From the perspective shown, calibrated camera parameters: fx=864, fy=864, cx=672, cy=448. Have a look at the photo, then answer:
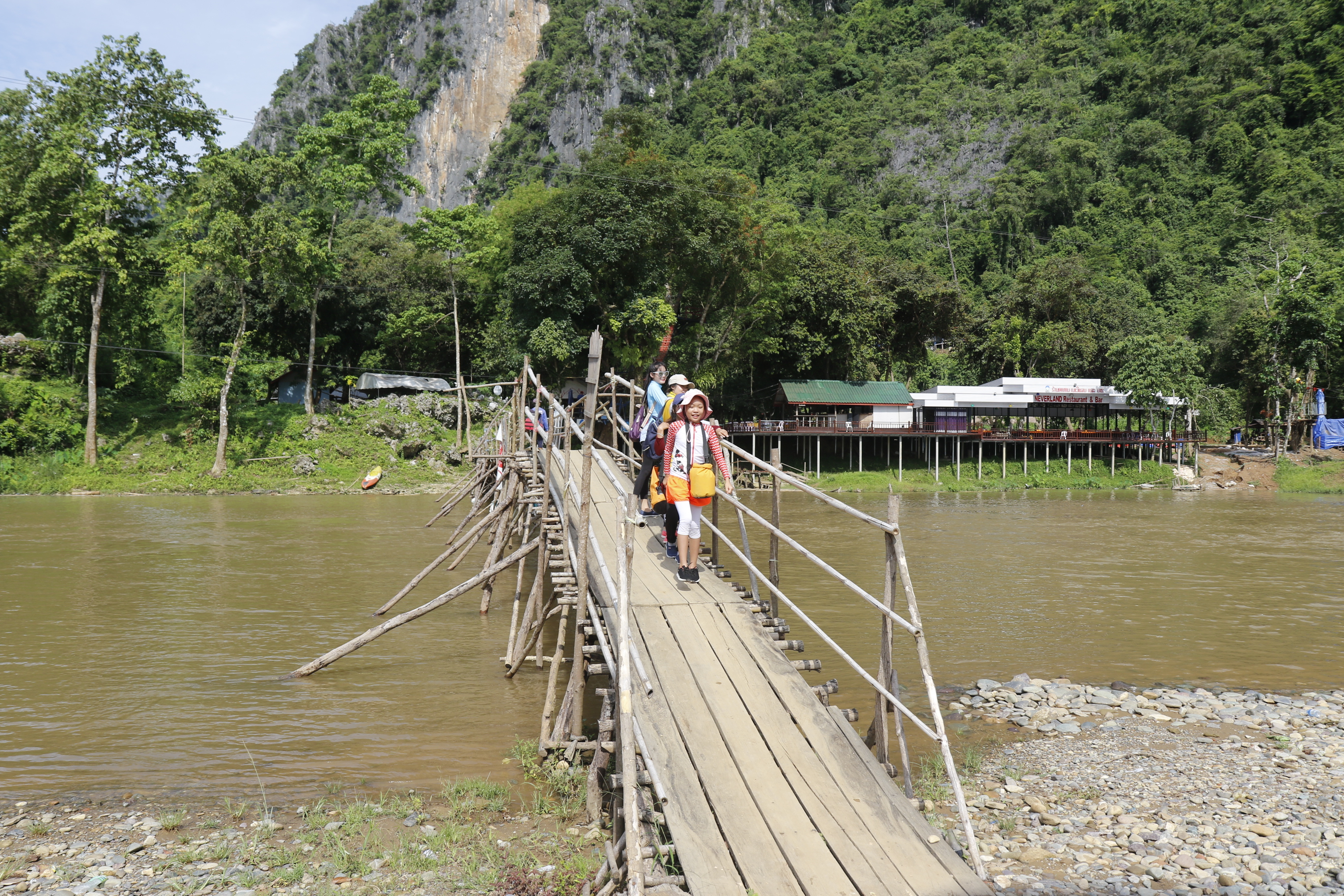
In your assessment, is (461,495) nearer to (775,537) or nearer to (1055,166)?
(775,537)

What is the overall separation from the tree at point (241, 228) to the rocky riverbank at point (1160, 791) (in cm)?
3218

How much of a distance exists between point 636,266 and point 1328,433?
119ft

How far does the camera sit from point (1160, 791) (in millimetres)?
6680

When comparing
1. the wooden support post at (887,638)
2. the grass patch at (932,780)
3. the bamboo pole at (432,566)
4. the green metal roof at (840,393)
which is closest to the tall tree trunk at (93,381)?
the bamboo pole at (432,566)

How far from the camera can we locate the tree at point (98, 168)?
31891 millimetres

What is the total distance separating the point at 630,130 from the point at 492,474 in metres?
25.1

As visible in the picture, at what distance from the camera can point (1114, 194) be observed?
254 ft

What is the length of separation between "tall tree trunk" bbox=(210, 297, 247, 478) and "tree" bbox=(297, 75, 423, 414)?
11.3 ft

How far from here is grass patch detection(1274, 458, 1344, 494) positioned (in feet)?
130

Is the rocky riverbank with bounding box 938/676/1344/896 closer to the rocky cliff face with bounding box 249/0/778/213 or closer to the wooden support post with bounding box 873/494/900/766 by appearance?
the wooden support post with bounding box 873/494/900/766

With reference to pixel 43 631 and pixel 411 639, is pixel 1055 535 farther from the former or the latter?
pixel 43 631

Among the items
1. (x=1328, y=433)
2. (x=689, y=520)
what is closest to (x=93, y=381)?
(x=689, y=520)

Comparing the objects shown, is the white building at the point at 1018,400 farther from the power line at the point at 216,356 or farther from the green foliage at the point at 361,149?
the green foliage at the point at 361,149

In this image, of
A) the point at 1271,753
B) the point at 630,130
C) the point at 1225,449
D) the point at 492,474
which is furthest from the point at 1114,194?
the point at 1271,753
